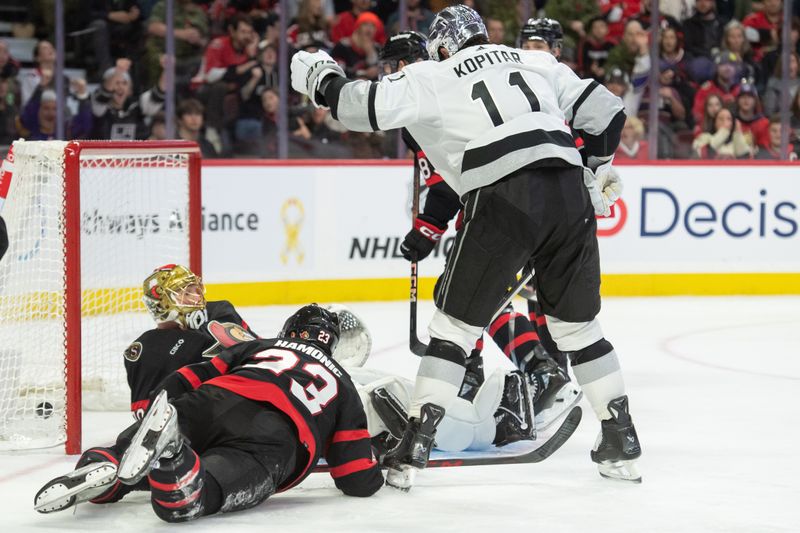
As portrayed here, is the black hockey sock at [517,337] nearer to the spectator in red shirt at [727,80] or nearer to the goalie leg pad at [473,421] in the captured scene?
the goalie leg pad at [473,421]

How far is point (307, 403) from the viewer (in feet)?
9.75

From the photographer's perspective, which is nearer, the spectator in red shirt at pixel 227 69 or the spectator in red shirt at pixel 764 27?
the spectator in red shirt at pixel 227 69

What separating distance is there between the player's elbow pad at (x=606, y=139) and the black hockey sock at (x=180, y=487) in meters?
1.32

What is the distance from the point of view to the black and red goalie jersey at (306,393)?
2.96m

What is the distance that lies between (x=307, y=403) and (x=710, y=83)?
18.7ft

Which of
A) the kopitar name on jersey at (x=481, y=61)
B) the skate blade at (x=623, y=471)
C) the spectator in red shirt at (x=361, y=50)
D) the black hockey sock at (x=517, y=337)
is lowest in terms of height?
the skate blade at (x=623, y=471)

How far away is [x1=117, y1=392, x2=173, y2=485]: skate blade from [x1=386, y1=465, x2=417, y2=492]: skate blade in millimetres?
769

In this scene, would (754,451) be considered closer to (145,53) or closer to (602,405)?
(602,405)

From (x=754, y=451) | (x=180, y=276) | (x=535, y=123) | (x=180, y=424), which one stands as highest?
(x=535, y=123)

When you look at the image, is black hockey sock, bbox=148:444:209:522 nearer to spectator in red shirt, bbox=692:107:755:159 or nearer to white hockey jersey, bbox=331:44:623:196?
white hockey jersey, bbox=331:44:623:196

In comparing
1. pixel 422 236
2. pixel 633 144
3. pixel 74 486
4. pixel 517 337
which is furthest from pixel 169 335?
pixel 633 144

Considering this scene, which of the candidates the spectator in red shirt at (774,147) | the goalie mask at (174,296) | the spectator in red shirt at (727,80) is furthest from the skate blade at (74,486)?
the spectator in red shirt at (727,80)

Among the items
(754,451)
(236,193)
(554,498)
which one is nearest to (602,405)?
(554,498)

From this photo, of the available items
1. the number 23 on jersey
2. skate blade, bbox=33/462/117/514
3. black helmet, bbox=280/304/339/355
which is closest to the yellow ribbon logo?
black helmet, bbox=280/304/339/355
